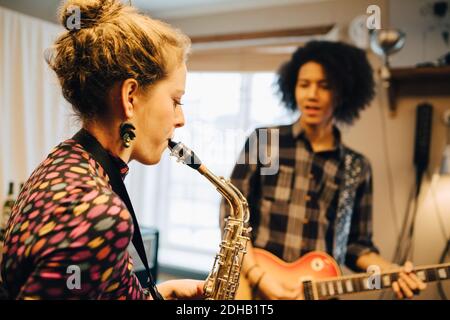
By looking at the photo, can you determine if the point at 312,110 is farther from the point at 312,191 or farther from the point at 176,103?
the point at 176,103

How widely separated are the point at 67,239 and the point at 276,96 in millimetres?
1693

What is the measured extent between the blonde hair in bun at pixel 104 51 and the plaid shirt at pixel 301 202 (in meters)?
0.92

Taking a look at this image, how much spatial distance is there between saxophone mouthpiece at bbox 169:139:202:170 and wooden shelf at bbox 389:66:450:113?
1771mm

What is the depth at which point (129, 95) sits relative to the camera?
68cm

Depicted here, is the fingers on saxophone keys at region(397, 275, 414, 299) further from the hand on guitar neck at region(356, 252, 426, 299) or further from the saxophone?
the saxophone

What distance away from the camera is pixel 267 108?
115 inches

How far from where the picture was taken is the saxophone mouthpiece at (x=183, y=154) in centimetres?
83

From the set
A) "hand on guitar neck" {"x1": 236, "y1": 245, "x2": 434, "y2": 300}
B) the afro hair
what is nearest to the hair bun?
"hand on guitar neck" {"x1": 236, "y1": 245, "x2": 434, "y2": 300}

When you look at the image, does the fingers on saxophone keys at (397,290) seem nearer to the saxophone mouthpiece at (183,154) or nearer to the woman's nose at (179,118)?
the saxophone mouthpiece at (183,154)

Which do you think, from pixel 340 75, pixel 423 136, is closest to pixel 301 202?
pixel 340 75

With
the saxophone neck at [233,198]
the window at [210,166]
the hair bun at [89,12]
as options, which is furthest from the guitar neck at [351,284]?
the window at [210,166]

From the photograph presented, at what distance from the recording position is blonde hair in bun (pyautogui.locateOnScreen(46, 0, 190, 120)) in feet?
2.18
